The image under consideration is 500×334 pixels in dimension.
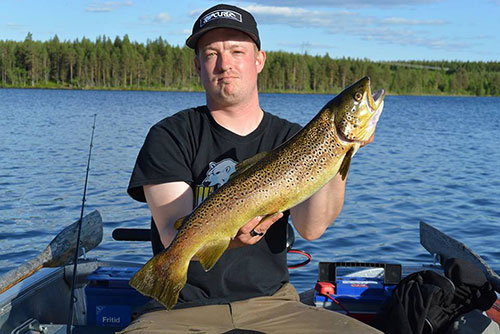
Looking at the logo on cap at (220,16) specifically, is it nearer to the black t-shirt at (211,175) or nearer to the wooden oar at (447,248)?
the black t-shirt at (211,175)

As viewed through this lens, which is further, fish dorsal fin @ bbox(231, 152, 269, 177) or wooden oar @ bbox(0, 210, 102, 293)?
wooden oar @ bbox(0, 210, 102, 293)

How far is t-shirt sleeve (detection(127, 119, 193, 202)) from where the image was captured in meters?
3.42

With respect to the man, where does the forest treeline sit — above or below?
Answer: above

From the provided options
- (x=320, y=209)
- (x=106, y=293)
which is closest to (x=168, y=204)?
(x=320, y=209)

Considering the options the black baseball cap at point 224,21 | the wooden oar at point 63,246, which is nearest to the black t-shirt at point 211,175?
the black baseball cap at point 224,21

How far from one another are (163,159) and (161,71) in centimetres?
12140

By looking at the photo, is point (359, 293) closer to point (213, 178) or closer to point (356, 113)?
point (213, 178)

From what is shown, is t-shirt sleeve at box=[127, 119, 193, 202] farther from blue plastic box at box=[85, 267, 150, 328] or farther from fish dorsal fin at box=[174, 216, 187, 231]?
blue plastic box at box=[85, 267, 150, 328]

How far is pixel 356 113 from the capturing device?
2891 mm

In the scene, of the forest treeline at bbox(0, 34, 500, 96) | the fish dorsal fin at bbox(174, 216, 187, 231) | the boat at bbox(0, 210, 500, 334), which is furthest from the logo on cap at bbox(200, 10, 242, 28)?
the forest treeline at bbox(0, 34, 500, 96)

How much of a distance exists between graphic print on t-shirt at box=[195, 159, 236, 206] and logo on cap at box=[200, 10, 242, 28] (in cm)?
87

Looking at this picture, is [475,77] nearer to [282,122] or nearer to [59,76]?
[59,76]

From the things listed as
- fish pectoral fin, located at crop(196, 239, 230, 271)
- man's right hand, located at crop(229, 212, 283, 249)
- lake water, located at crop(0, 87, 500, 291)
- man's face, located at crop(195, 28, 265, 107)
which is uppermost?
man's face, located at crop(195, 28, 265, 107)

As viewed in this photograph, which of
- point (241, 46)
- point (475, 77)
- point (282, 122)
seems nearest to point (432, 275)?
point (282, 122)
